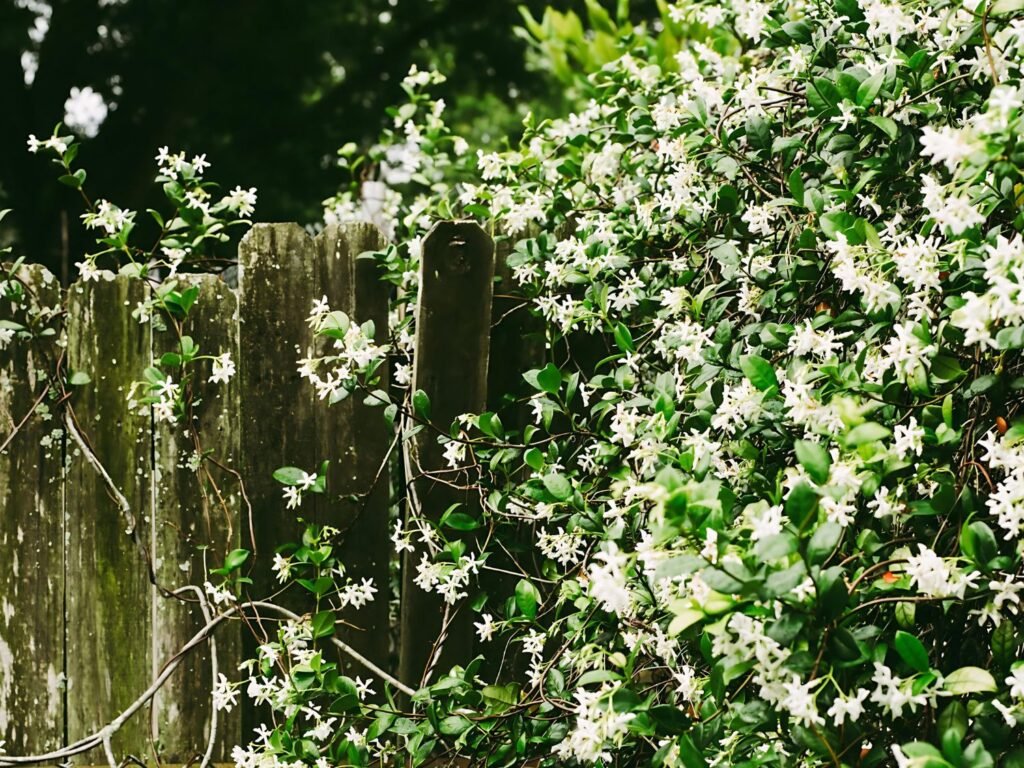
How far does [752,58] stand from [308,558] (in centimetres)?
158

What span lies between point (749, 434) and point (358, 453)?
2.83 feet

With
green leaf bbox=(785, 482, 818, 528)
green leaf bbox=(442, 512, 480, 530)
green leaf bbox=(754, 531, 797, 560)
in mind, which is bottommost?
green leaf bbox=(442, 512, 480, 530)

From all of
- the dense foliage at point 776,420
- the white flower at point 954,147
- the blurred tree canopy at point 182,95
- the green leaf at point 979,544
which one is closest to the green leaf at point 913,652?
the dense foliage at point 776,420

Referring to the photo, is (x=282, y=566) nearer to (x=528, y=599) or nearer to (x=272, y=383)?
(x=272, y=383)

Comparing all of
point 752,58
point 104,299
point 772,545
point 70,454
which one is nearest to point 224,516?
point 70,454

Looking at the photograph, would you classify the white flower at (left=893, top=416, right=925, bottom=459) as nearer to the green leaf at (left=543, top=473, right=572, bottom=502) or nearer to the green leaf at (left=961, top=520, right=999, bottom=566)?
the green leaf at (left=961, top=520, right=999, bottom=566)

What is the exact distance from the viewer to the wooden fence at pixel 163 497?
6.49 ft

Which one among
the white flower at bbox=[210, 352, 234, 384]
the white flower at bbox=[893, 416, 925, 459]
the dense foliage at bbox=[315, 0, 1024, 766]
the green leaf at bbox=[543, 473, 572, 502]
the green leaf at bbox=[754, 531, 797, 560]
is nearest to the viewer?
the green leaf at bbox=[754, 531, 797, 560]

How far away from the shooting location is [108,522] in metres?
2.01

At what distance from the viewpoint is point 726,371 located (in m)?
1.62

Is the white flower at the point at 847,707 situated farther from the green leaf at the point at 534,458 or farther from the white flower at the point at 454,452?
the white flower at the point at 454,452

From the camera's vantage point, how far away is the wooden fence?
1.98 meters

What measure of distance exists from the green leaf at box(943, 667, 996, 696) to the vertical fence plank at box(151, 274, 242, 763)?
4.63ft

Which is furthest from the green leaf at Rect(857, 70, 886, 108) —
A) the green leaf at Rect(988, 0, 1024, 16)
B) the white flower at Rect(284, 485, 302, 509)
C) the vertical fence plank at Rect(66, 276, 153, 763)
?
the vertical fence plank at Rect(66, 276, 153, 763)
